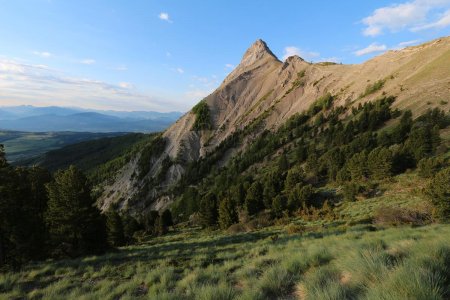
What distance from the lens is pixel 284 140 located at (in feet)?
299

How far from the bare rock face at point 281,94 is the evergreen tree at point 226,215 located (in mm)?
45787

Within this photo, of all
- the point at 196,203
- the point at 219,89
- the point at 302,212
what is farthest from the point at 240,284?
the point at 219,89

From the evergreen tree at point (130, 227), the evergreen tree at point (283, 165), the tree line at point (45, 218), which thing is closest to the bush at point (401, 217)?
the tree line at point (45, 218)

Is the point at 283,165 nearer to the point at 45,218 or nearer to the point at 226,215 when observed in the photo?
the point at 226,215

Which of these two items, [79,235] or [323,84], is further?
[323,84]

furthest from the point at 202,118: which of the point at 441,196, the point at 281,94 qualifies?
the point at 441,196

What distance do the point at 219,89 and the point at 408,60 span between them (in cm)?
8183

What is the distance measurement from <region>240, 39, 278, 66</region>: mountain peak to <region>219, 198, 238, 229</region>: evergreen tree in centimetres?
13200

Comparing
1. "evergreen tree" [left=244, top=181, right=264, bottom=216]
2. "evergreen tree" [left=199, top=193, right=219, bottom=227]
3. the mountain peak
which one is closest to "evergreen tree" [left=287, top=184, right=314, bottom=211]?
"evergreen tree" [left=244, top=181, right=264, bottom=216]

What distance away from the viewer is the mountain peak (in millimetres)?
166488

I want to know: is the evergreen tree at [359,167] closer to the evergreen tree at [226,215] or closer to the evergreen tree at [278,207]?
the evergreen tree at [278,207]

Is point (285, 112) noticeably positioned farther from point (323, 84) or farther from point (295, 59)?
point (295, 59)

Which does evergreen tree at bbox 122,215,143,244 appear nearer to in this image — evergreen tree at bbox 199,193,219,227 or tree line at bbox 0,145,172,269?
evergreen tree at bbox 199,193,219,227

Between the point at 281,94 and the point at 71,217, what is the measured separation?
115m
